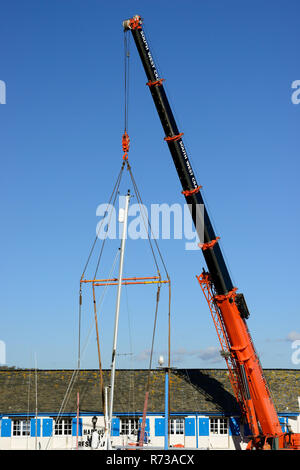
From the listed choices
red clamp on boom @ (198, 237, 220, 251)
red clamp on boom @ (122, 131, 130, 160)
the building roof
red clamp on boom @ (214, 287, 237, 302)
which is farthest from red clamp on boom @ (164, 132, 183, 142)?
the building roof

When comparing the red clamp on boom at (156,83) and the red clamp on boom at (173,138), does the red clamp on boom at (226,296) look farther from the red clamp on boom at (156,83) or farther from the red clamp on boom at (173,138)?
the red clamp on boom at (156,83)

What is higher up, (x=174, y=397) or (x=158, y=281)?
(x=158, y=281)

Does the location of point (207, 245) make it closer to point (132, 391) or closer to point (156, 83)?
point (156, 83)

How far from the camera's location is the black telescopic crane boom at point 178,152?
3578cm

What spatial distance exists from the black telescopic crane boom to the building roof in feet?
50.1

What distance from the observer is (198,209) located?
35.9 m

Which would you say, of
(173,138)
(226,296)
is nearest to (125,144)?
(173,138)

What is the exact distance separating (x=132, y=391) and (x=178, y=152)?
22817 millimetres
